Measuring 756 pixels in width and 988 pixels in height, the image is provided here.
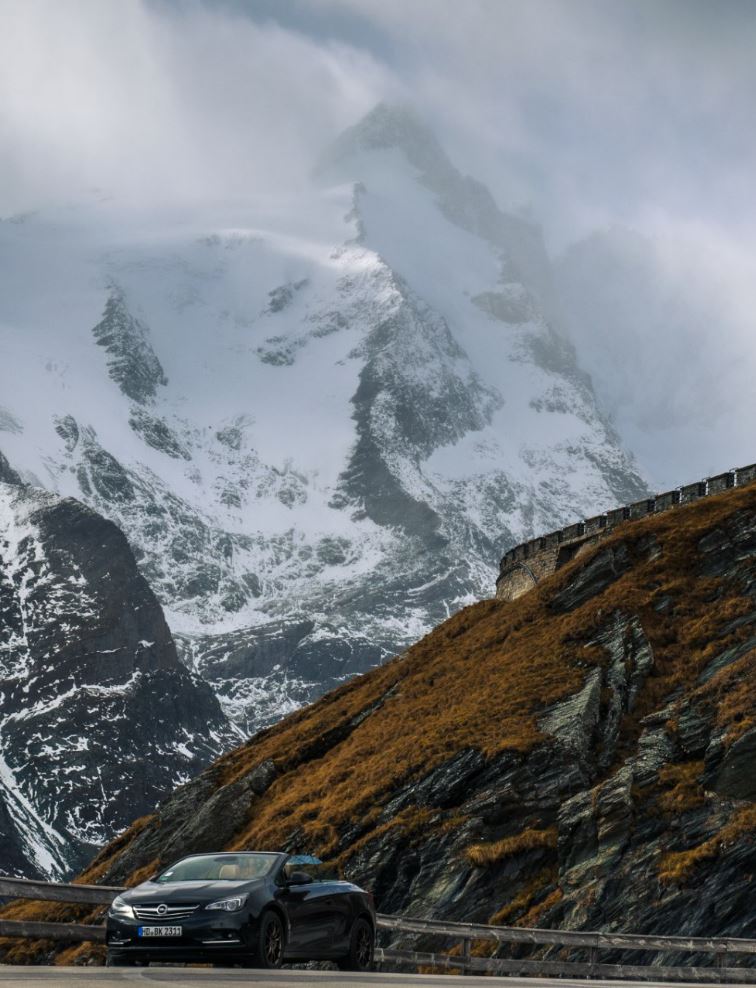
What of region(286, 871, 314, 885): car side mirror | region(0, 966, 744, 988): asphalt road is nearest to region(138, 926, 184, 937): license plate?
region(0, 966, 744, 988): asphalt road

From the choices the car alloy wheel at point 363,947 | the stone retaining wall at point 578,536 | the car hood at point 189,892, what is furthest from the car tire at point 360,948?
the stone retaining wall at point 578,536

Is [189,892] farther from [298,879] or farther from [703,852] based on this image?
[703,852]

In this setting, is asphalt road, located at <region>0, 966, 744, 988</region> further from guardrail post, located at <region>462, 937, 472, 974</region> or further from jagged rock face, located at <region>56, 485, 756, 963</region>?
jagged rock face, located at <region>56, 485, 756, 963</region>

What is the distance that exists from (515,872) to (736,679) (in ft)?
28.8

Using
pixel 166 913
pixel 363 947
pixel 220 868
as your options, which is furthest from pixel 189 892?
pixel 363 947

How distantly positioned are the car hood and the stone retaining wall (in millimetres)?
38785

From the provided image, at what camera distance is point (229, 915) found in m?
20.5

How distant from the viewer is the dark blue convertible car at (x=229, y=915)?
66.8 ft

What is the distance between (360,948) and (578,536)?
145 feet

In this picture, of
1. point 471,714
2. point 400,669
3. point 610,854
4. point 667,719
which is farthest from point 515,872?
point 400,669

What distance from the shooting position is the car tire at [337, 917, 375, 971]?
78.7 ft

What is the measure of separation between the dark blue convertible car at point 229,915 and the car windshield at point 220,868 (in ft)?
0.05

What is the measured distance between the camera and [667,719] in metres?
43.5

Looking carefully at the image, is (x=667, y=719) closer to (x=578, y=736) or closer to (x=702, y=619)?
(x=578, y=736)
